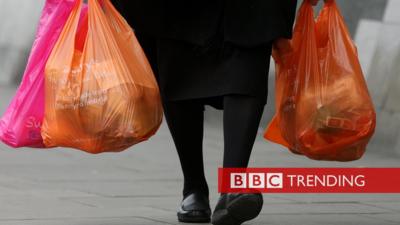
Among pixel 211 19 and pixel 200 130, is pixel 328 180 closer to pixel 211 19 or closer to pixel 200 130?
pixel 200 130

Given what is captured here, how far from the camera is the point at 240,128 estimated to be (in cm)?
437

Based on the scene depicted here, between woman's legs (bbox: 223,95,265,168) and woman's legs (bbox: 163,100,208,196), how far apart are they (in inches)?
13.3

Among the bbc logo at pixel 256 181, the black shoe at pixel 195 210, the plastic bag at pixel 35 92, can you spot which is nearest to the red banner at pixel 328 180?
the bbc logo at pixel 256 181

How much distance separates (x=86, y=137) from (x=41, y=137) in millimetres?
322

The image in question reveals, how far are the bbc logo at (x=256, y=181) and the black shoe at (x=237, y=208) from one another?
0.06 metres

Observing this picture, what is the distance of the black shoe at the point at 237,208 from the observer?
4180 mm

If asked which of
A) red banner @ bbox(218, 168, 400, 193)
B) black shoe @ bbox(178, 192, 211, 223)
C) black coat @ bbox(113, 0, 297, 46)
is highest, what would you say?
black coat @ bbox(113, 0, 297, 46)

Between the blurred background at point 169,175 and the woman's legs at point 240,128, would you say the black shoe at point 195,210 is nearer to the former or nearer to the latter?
the blurred background at point 169,175

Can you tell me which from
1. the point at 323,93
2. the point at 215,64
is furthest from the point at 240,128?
the point at 323,93

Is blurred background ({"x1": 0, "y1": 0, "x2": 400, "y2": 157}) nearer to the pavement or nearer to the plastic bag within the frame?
the pavement

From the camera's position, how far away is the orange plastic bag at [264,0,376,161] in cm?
451

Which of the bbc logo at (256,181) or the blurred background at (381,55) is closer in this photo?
the bbc logo at (256,181)

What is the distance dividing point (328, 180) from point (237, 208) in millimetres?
2041

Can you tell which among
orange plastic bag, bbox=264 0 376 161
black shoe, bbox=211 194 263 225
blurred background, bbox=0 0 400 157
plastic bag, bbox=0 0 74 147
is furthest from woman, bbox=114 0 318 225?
blurred background, bbox=0 0 400 157
